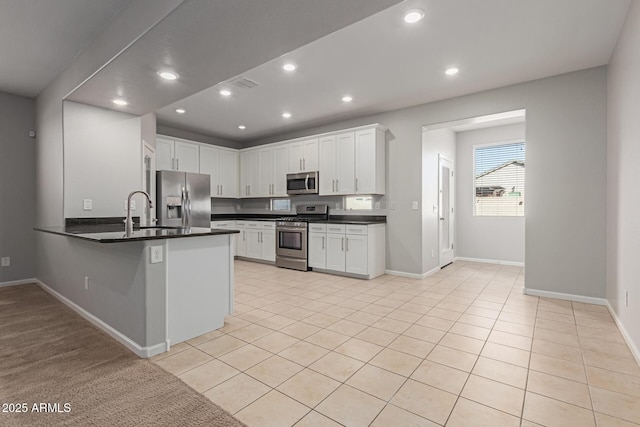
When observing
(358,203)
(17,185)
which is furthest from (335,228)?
(17,185)

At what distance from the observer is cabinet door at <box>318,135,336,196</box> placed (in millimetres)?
5617

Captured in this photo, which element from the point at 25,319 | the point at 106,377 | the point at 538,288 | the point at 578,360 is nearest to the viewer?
the point at 106,377

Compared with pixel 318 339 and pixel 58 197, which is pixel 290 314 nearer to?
pixel 318 339

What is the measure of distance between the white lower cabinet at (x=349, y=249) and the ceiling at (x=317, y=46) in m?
2.07

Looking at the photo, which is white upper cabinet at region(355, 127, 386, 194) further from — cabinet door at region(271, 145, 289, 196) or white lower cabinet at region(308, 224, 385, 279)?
cabinet door at region(271, 145, 289, 196)

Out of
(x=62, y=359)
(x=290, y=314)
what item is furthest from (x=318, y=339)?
(x=62, y=359)

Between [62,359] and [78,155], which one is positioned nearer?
[62,359]

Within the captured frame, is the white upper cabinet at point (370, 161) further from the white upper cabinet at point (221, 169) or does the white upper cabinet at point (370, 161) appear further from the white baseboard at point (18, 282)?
the white baseboard at point (18, 282)

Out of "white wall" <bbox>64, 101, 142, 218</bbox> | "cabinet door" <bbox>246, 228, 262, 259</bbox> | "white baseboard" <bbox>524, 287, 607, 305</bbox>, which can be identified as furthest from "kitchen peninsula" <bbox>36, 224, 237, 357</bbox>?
"white baseboard" <bbox>524, 287, 607, 305</bbox>

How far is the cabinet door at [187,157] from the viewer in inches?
239

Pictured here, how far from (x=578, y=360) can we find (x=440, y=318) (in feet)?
3.66

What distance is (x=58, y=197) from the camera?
365 centimetres

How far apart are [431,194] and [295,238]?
2.50 meters

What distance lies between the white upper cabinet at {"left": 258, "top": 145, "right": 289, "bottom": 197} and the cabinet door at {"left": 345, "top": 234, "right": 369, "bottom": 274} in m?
2.02
